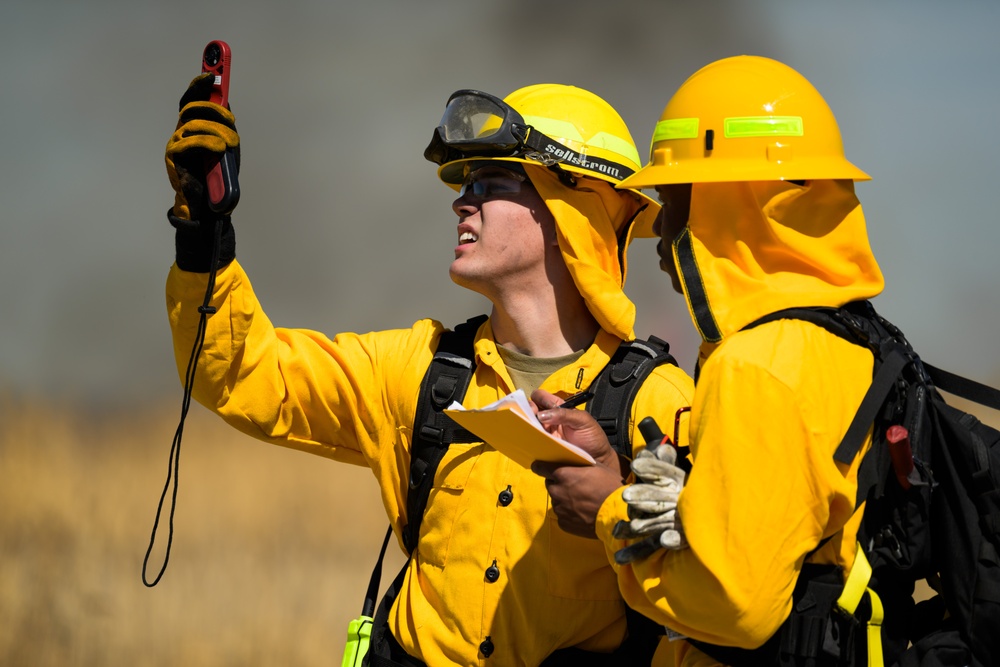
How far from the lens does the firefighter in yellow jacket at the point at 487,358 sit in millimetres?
3004

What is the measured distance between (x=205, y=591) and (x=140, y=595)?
0.35 m

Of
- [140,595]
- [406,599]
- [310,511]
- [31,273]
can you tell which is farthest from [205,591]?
[406,599]

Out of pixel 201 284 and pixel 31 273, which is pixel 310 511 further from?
pixel 201 284

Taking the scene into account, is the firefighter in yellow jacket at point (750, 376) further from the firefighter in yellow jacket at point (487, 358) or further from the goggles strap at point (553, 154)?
the goggles strap at point (553, 154)

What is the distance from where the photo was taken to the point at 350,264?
812 centimetres

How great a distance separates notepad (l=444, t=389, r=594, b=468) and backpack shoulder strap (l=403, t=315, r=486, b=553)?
0.59 metres

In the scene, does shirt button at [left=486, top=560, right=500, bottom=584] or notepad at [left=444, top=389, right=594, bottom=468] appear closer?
notepad at [left=444, top=389, right=594, bottom=468]

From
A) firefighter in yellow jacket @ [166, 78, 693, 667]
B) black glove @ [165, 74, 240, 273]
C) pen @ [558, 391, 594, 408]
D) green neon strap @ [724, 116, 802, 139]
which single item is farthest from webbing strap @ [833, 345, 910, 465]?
black glove @ [165, 74, 240, 273]

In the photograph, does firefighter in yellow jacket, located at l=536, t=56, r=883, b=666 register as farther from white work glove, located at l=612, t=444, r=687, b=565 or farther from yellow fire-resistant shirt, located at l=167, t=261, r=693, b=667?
yellow fire-resistant shirt, located at l=167, t=261, r=693, b=667

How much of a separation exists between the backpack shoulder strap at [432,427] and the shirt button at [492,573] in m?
0.29

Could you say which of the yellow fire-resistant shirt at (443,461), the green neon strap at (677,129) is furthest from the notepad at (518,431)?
the green neon strap at (677,129)

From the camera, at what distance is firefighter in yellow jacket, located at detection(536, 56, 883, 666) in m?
2.11

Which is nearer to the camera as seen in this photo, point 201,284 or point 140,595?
point 201,284

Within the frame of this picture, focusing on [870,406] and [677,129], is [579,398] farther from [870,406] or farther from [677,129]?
→ [870,406]
